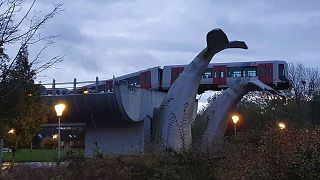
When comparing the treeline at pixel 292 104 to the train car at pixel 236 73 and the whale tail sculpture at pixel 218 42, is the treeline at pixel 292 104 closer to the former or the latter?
the train car at pixel 236 73

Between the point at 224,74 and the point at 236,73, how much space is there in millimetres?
1117

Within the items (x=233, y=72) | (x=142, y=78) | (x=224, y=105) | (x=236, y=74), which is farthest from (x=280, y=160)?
(x=142, y=78)

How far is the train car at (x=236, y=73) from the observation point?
48.1m

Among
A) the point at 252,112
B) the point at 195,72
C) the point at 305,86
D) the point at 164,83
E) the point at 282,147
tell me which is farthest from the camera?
the point at 305,86

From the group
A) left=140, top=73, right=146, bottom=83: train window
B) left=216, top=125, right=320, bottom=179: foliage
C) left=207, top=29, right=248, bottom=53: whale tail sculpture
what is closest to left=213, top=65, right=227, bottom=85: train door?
left=140, top=73, right=146, bottom=83: train window

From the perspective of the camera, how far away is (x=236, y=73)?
49688 mm

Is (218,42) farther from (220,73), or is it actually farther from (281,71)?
(220,73)

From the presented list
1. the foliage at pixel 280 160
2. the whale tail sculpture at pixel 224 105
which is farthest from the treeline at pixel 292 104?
the foliage at pixel 280 160

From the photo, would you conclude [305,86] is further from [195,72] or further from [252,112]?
[195,72]

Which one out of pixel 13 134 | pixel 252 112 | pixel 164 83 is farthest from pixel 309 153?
pixel 252 112

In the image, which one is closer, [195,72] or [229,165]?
[229,165]

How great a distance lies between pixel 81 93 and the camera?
43406mm

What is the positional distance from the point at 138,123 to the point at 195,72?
43.6 feet

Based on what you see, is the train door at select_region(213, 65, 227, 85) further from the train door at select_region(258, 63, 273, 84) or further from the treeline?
the treeline
